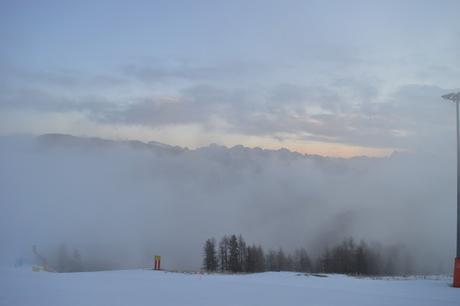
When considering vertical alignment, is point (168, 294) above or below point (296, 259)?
above

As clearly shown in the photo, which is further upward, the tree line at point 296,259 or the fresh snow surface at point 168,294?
the fresh snow surface at point 168,294

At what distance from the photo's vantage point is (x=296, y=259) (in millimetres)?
109250

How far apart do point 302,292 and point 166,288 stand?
5.22 meters

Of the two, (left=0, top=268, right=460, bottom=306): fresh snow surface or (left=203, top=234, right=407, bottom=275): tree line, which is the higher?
(left=0, top=268, right=460, bottom=306): fresh snow surface

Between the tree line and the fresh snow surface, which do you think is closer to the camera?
the fresh snow surface

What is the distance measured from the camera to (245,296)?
15656 millimetres

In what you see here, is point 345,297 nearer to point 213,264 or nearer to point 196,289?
point 196,289

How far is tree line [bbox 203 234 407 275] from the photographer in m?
65.9

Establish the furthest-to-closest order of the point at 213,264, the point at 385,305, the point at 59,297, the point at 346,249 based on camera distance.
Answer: the point at 346,249 < the point at 213,264 < the point at 385,305 < the point at 59,297

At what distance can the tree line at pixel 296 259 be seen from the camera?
6594 centimetres

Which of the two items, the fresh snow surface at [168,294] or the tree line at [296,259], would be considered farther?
the tree line at [296,259]

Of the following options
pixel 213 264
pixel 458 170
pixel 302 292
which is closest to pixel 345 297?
pixel 302 292

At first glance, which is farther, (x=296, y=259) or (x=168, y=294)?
(x=296, y=259)

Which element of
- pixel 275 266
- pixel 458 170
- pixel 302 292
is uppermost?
pixel 458 170
